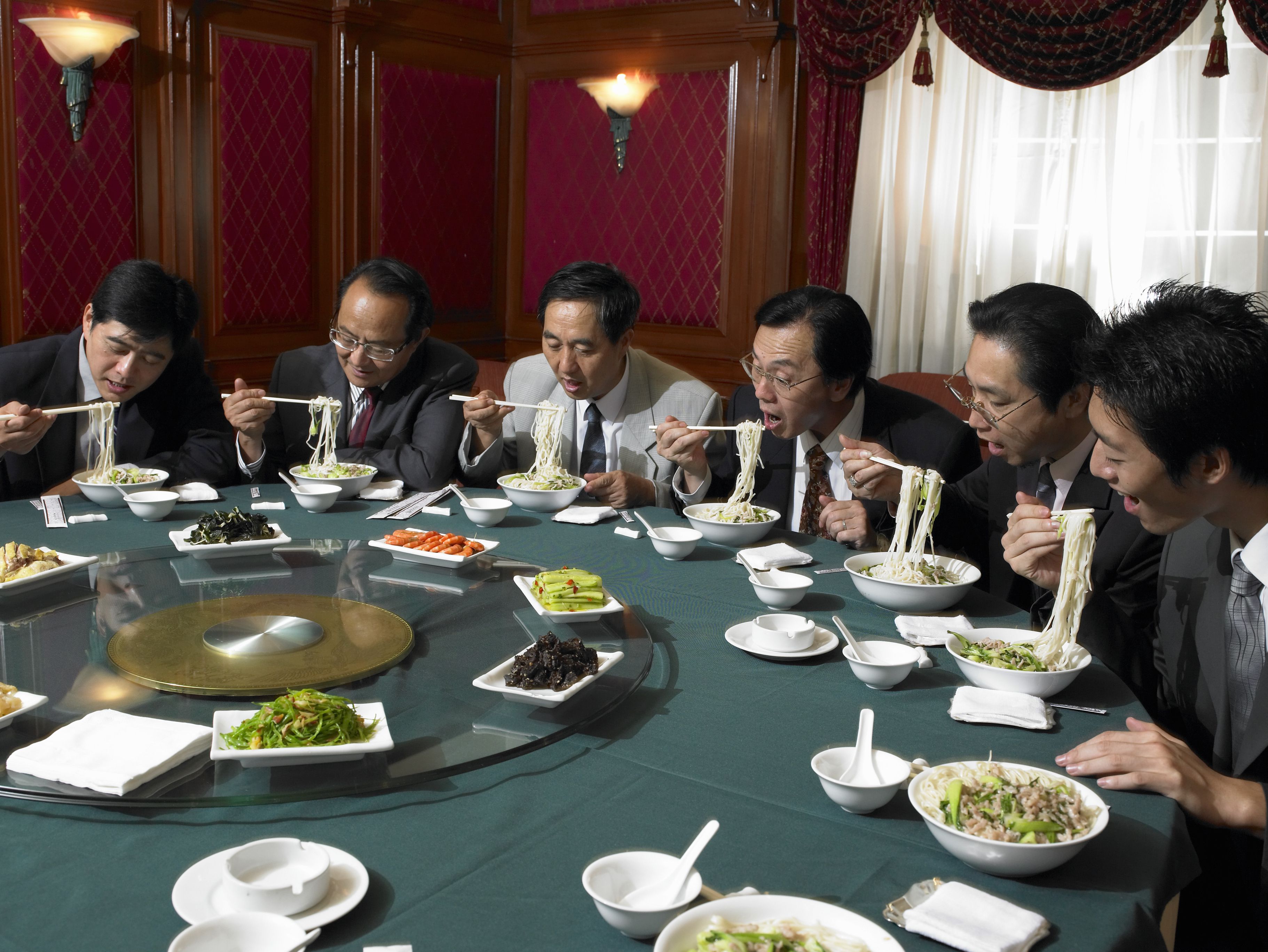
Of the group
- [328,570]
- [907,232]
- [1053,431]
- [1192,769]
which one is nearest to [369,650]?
[328,570]

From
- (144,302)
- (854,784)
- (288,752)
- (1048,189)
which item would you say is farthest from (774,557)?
(1048,189)

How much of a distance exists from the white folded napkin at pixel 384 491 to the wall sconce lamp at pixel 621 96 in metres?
3.70

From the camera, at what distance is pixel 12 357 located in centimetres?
347

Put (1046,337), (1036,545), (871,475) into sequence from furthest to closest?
→ (871,475), (1046,337), (1036,545)

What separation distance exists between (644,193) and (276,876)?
225 inches

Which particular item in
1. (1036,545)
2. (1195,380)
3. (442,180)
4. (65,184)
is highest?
(442,180)

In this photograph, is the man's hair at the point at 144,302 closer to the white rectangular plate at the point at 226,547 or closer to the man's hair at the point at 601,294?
the white rectangular plate at the point at 226,547

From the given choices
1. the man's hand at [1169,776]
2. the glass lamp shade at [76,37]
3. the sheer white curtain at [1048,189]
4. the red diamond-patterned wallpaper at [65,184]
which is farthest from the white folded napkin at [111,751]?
the sheer white curtain at [1048,189]

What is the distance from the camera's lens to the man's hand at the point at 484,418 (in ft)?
11.6

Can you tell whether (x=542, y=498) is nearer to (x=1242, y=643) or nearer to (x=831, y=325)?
(x=831, y=325)

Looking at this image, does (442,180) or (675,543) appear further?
(442,180)

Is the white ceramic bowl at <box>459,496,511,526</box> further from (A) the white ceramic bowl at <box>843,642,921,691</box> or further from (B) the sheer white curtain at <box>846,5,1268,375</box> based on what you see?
(B) the sheer white curtain at <box>846,5,1268,375</box>

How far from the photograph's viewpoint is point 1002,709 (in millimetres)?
1838

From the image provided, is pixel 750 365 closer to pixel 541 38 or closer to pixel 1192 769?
pixel 1192 769
